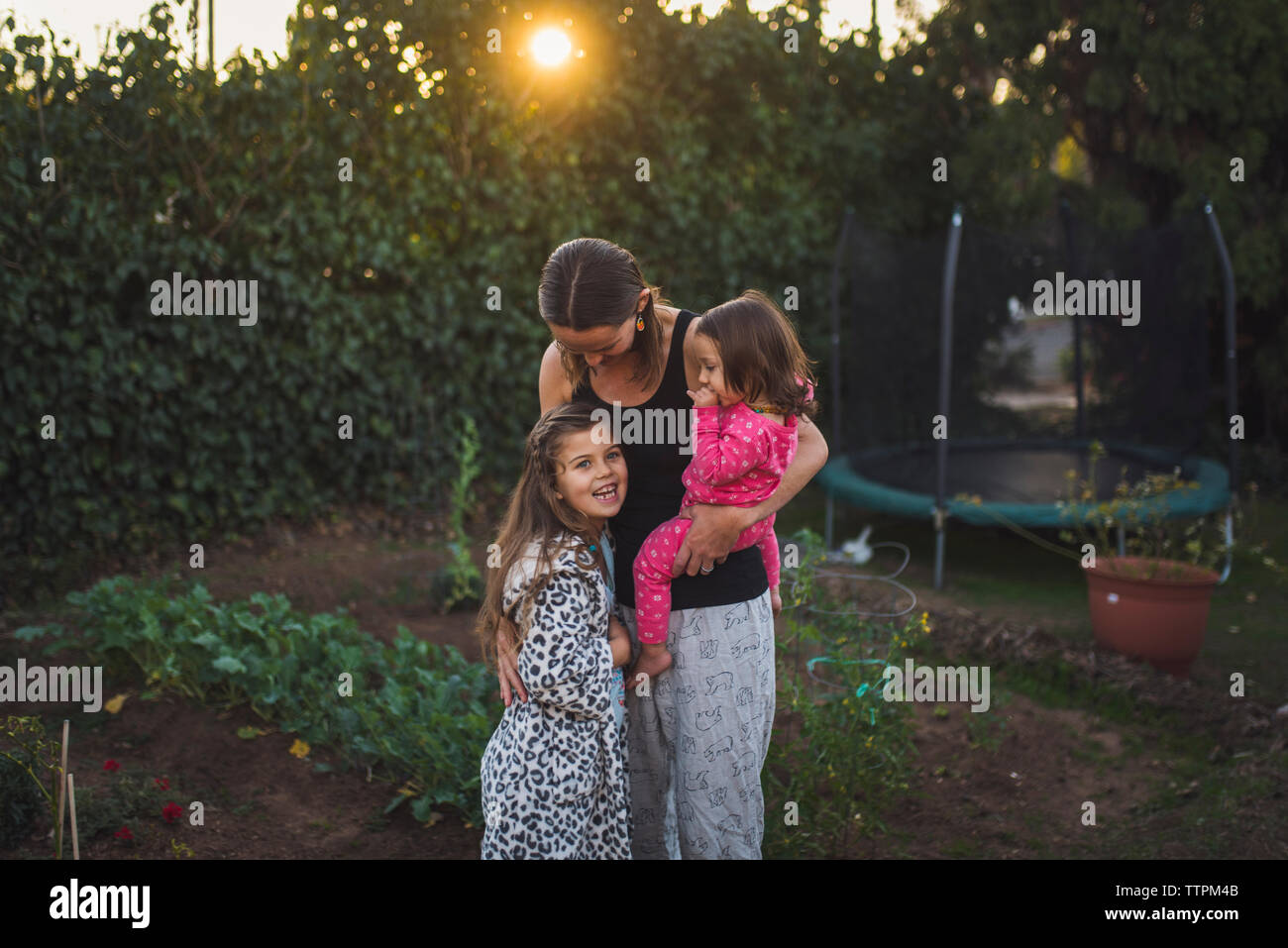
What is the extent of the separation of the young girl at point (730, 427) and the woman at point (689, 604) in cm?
4

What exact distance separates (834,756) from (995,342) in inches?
238

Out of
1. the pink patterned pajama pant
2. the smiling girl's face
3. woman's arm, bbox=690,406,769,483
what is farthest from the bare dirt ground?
woman's arm, bbox=690,406,769,483

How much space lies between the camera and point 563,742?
6.69ft

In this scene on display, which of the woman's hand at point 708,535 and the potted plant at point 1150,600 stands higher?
the woman's hand at point 708,535

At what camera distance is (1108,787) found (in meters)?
3.36

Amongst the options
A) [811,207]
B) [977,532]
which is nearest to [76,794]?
[977,532]

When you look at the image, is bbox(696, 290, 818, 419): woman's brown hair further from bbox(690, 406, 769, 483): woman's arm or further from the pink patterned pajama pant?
the pink patterned pajama pant

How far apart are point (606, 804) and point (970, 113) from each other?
855 cm

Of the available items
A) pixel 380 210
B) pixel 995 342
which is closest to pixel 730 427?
pixel 380 210

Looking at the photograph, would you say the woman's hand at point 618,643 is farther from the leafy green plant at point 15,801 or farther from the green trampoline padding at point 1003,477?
the green trampoline padding at point 1003,477

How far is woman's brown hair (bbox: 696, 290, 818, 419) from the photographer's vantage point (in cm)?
195

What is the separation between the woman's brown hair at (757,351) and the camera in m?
1.95

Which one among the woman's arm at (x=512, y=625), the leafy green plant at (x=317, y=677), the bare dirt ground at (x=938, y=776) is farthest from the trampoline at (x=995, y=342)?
the woman's arm at (x=512, y=625)
